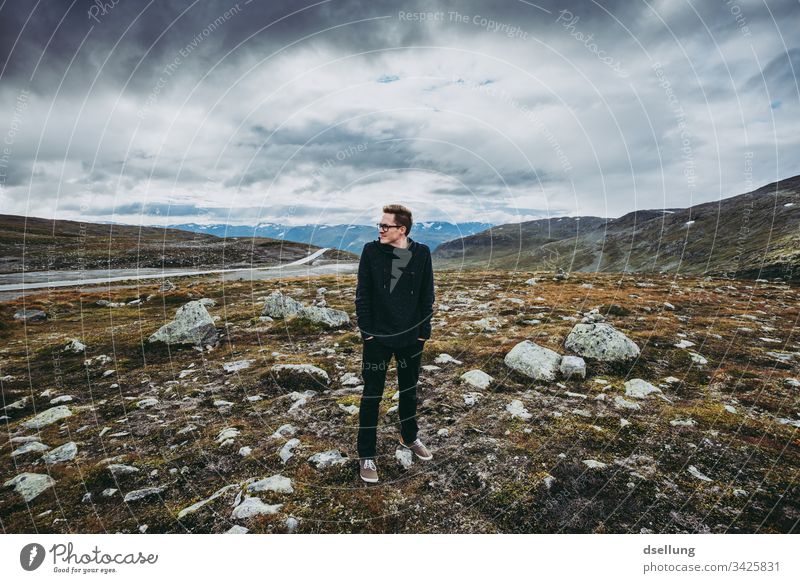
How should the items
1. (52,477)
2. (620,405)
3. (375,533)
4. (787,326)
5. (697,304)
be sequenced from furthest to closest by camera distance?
(697,304) → (787,326) → (620,405) → (52,477) → (375,533)

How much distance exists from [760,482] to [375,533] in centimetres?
559

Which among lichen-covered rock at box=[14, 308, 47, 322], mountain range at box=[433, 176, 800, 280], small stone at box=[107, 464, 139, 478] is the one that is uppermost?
mountain range at box=[433, 176, 800, 280]

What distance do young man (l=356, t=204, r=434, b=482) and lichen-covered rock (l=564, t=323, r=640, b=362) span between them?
6.17 meters

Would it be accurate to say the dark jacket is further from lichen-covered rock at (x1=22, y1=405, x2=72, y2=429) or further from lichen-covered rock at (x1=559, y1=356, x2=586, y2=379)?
lichen-covered rock at (x1=22, y1=405, x2=72, y2=429)

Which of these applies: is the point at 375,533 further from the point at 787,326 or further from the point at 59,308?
the point at 59,308

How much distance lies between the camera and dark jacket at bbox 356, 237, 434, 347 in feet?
18.7

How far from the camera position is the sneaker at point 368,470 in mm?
5336

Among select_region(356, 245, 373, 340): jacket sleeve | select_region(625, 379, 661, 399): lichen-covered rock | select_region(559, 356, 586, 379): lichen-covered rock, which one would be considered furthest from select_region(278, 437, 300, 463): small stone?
select_region(625, 379, 661, 399): lichen-covered rock

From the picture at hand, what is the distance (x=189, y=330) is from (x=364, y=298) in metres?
9.69

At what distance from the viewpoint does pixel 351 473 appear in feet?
18.1

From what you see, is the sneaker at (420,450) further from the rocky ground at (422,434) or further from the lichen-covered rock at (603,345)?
the lichen-covered rock at (603,345)

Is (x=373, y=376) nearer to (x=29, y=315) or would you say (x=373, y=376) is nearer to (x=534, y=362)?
(x=534, y=362)

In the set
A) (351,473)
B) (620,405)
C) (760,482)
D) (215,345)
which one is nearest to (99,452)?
(351,473)

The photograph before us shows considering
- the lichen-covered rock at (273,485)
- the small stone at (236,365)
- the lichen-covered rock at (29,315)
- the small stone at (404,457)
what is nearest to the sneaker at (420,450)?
the small stone at (404,457)
